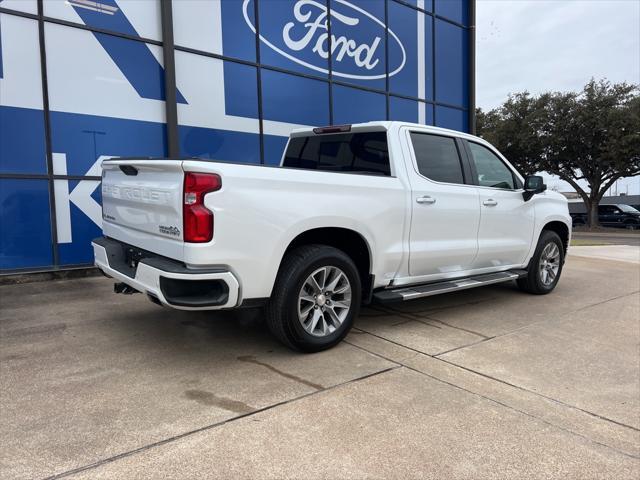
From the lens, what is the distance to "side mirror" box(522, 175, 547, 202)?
5.82 metres

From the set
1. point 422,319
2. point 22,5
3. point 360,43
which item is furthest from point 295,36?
point 422,319

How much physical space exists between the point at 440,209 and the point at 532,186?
1733mm

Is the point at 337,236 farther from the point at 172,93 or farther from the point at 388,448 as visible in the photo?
the point at 172,93

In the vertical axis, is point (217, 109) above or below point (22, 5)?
below

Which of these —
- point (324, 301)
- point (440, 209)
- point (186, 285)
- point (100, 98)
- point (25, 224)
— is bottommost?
point (324, 301)

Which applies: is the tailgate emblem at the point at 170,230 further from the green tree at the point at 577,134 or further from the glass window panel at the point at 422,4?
the green tree at the point at 577,134

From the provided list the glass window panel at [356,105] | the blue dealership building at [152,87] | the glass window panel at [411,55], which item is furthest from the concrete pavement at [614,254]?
the blue dealership building at [152,87]

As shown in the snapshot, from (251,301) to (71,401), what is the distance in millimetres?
1285

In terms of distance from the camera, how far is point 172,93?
798 centimetres

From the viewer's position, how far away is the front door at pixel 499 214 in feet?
17.6

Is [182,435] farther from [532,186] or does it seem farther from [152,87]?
[152,87]

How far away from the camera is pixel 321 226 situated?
3.86 m

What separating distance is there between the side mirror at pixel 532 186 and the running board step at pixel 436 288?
3.08ft

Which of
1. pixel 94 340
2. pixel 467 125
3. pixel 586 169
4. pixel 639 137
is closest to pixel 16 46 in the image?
pixel 94 340
